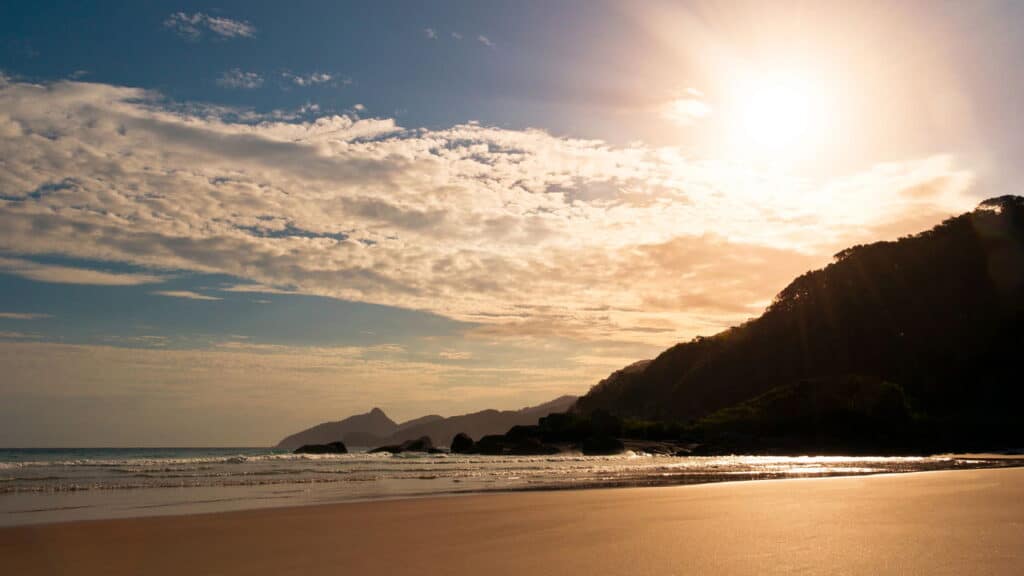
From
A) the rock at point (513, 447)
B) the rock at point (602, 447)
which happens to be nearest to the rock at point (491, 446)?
the rock at point (513, 447)

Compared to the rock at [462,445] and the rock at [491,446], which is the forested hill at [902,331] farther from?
the rock at [462,445]

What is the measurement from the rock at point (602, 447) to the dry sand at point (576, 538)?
5110 centimetres

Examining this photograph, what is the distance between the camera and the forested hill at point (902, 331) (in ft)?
312

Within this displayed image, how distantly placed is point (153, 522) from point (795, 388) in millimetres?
78294

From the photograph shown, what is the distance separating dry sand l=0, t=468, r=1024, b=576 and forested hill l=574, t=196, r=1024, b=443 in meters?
77.2

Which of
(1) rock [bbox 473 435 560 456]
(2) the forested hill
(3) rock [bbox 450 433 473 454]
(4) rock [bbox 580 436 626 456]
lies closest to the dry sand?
(4) rock [bbox 580 436 626 456]

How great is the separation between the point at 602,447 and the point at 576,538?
59.0 meters

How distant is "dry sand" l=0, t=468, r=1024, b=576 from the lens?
8.26 meters

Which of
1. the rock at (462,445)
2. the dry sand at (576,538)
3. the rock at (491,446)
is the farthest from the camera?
the rock at (462,445)

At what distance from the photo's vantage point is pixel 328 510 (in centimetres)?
1611

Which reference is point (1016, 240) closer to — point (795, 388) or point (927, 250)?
point (927, 250)

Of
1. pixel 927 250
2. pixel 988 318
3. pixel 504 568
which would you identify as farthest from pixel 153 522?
pixel 927 250

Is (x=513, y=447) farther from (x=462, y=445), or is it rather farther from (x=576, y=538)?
Answer: (x=576, y=538)

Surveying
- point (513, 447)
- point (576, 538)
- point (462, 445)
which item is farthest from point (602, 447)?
point (576, 538)
